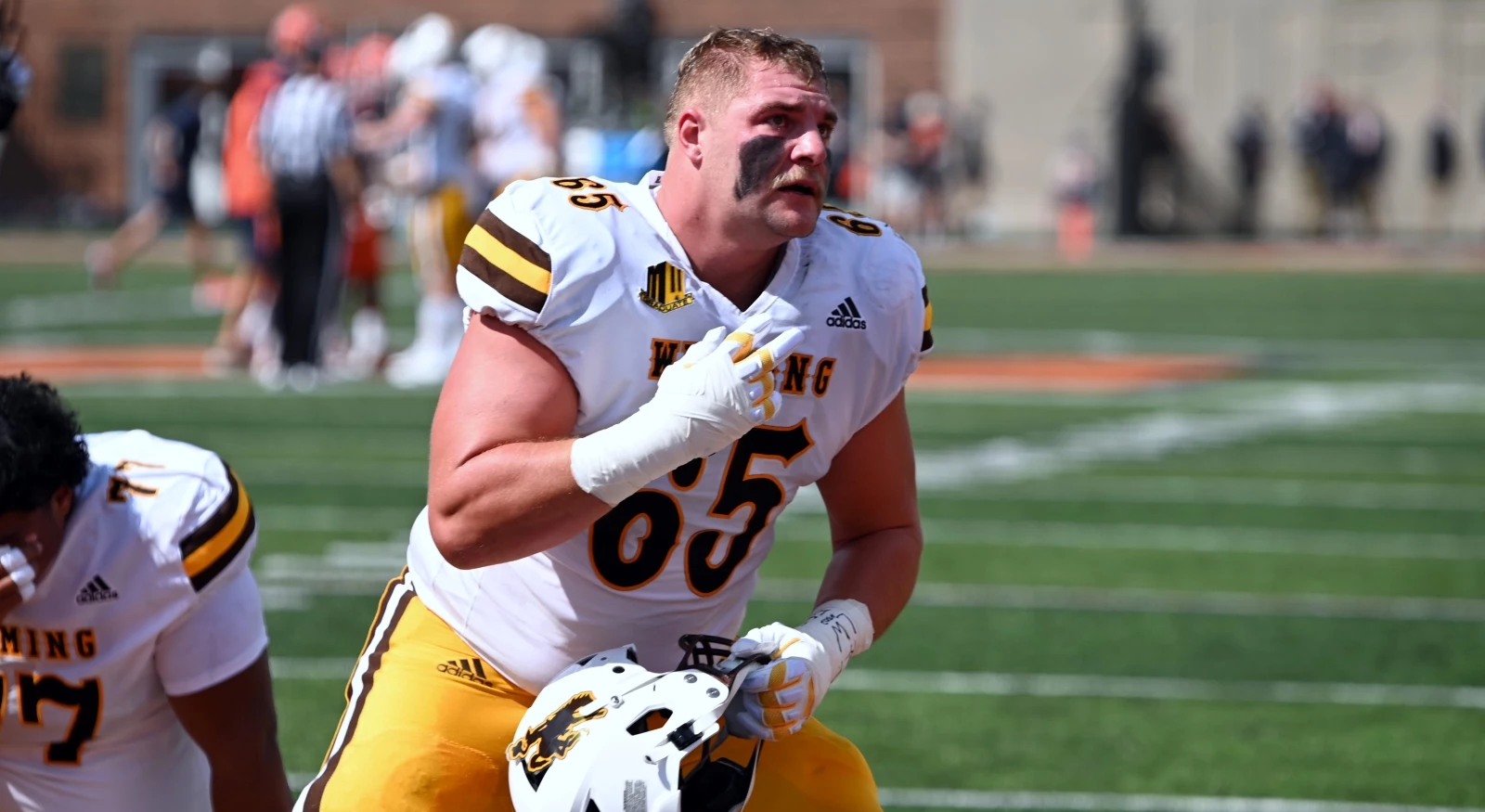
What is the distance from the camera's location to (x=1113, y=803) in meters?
5.29

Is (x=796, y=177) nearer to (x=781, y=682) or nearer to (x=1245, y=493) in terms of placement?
(x=781, y=682)

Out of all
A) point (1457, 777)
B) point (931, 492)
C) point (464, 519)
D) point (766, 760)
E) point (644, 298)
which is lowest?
point (931, 492)

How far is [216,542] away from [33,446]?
1.22 ft

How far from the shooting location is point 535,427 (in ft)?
10.0

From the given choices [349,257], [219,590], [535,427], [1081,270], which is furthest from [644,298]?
[1081,270]

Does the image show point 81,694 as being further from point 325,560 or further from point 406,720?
point 325,560

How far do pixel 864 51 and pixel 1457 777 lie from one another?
3027 cm

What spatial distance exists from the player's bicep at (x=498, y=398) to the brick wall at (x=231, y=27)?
3204 cm

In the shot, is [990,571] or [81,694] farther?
[990,571]

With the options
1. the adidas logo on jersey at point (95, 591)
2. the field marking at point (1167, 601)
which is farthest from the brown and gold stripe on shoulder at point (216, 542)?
the field marking at point (1167, 601)

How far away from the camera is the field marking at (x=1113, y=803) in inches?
206

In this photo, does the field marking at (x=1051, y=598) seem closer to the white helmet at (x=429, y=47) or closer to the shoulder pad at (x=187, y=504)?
the shoulder pad at (x=187, y=504)

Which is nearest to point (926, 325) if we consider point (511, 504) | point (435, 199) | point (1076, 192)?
point (511, 504)

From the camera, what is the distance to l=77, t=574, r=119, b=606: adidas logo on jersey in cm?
342
